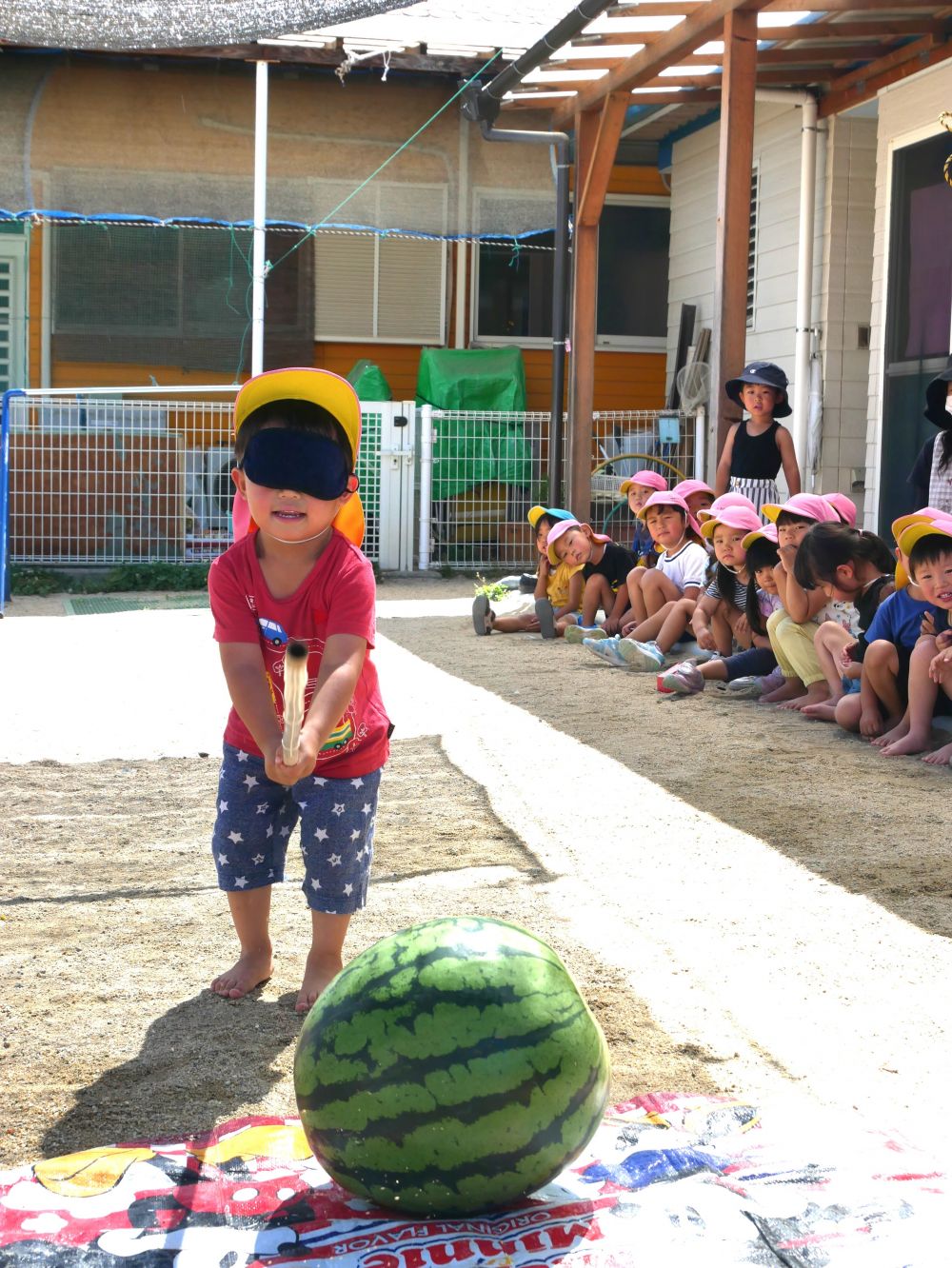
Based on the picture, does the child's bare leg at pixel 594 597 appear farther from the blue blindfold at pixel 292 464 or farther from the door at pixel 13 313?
the door at pixel 13 313

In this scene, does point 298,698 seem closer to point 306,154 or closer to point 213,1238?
point 213,1238

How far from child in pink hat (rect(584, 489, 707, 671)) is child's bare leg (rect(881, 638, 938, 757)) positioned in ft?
8.46

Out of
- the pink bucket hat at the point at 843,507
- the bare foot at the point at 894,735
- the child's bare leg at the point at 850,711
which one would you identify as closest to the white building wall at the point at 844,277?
the pink bucket hat at the point at 843,507

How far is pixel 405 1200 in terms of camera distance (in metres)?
2.15

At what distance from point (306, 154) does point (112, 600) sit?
488 cm

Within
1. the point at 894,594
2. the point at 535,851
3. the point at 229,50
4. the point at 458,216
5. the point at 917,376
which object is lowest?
the point at 535,851

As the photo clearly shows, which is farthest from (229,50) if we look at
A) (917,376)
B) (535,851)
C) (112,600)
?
(535,851)

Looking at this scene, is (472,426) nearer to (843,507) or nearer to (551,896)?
(843,507)

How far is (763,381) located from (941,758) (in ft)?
11.9

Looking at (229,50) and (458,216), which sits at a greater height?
(229,50)

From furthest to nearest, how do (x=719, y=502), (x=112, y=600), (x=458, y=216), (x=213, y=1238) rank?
(x=458, y=216) → (x=112, y=600) → (x=719, y=502) → (x=213, y=1238)

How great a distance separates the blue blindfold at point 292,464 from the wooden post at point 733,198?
21.7 feet

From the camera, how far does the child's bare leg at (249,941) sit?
322 cm

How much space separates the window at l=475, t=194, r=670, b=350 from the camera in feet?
52.3
